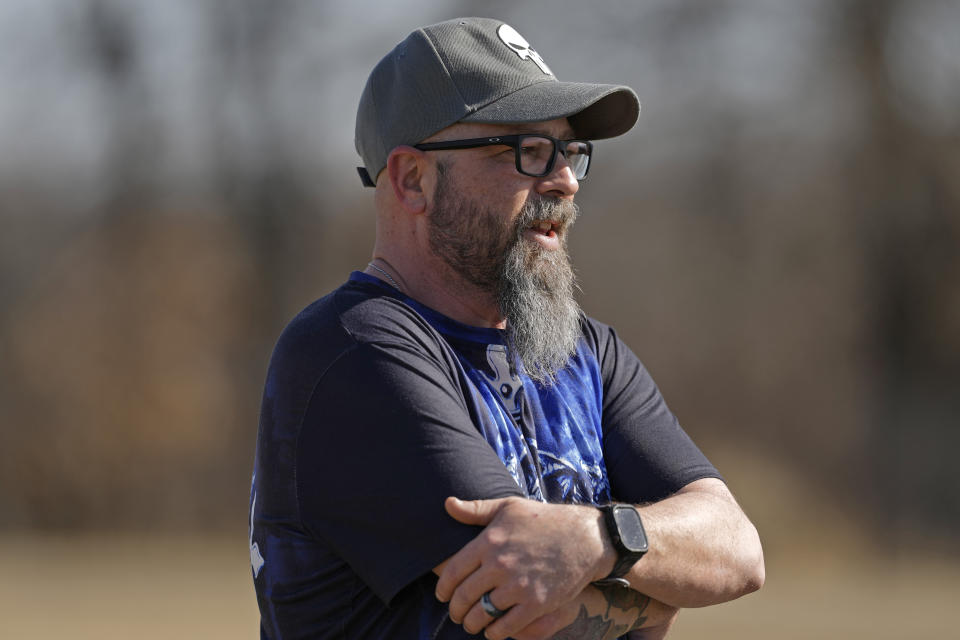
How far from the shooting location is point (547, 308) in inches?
→ 90.9

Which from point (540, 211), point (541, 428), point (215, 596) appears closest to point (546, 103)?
point (540, 211)

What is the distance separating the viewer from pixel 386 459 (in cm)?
187

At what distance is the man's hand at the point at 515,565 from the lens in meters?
1.79

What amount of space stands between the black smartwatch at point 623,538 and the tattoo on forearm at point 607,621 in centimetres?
5

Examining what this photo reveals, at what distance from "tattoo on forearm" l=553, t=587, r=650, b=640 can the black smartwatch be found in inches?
1.9

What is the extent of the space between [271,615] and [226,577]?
790 centimetres

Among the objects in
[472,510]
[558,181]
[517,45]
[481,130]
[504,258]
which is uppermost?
[517,45]

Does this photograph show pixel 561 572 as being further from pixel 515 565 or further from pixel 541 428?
pixel 541 428

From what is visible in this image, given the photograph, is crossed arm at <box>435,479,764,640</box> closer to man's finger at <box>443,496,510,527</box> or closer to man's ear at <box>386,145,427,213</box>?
man's finger at <box>443,496,510,527</box>

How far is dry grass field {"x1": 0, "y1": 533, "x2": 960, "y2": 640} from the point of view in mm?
7340

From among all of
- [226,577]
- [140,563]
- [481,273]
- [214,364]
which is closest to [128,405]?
[214,364]

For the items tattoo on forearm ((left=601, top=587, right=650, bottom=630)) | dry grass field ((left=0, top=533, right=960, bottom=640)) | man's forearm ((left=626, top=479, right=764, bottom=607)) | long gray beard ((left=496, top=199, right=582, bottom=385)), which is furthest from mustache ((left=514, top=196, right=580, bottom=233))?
dry grass field ((left=0, top=533, right=960, bottom=640))

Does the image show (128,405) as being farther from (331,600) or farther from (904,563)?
(331,600)

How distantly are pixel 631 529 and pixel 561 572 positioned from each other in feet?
0.50
